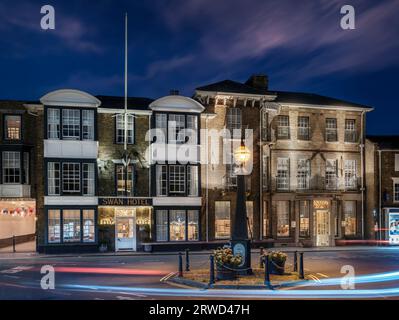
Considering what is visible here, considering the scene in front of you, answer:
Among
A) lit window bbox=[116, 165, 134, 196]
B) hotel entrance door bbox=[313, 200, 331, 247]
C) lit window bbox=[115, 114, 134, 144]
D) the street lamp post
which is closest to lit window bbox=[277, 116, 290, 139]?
hotel entrance door bbox=[313, 200, 331, 247]

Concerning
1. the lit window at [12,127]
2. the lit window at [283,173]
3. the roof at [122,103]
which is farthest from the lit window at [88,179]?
the lit window at [283,173]

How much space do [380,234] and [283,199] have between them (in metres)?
8.53

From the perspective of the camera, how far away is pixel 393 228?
35656 millimetres

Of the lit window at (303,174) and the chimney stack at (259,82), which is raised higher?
the chimney stack at (259,82)

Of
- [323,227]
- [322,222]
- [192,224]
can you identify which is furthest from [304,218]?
[192,224]

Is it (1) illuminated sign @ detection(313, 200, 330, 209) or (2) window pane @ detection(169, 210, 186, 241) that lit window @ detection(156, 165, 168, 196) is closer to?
(2) window pane @ detection(169, 210, 186, 241)

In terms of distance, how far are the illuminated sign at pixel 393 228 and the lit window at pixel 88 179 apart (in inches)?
917

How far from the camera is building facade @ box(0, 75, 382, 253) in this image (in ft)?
98.1

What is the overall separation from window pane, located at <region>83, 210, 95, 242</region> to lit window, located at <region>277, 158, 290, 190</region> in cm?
1428

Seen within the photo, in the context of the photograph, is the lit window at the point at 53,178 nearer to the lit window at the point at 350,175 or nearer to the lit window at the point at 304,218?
the lit window at the point at 304,218

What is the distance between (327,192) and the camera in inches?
1380

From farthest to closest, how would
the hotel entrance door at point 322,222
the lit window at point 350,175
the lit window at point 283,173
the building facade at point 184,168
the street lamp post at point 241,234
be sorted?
the lit window at point 350,175 → the lit window at point 283,173 → the hotel entrance door at point 322,222 → the building facade at point 184,168 → the street lamp post at point 241,234

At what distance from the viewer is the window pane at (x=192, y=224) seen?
3203 cm

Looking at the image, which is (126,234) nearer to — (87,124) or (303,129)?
(87,124)
